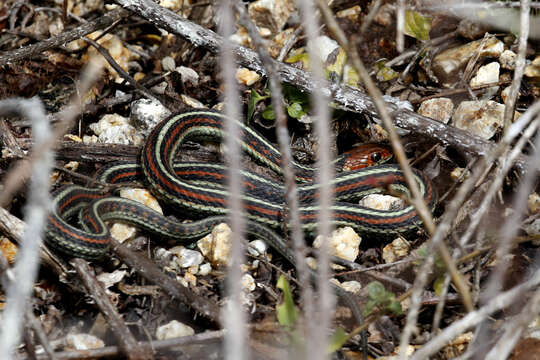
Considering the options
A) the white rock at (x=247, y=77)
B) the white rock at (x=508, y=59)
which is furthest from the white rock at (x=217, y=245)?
the white rock at (x=508, y=59)

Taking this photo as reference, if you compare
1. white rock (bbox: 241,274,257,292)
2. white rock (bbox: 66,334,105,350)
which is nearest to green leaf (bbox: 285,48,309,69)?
white rock (bbox: 241,274,257,292)

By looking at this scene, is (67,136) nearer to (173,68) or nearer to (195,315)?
(173,68)

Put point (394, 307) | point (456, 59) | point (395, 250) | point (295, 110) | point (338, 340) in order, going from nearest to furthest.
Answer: point (338, 340) < point (394, 307) < point (395, 250) < point (295, 110) < point (456, 59)

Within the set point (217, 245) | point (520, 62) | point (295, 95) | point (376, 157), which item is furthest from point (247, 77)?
point (520, 62)

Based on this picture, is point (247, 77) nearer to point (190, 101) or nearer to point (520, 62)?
point (190, 101)

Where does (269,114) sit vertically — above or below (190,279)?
above

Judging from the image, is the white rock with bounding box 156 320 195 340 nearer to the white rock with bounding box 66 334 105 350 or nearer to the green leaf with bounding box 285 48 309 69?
the white rock with bounding box 66 334 105 350
